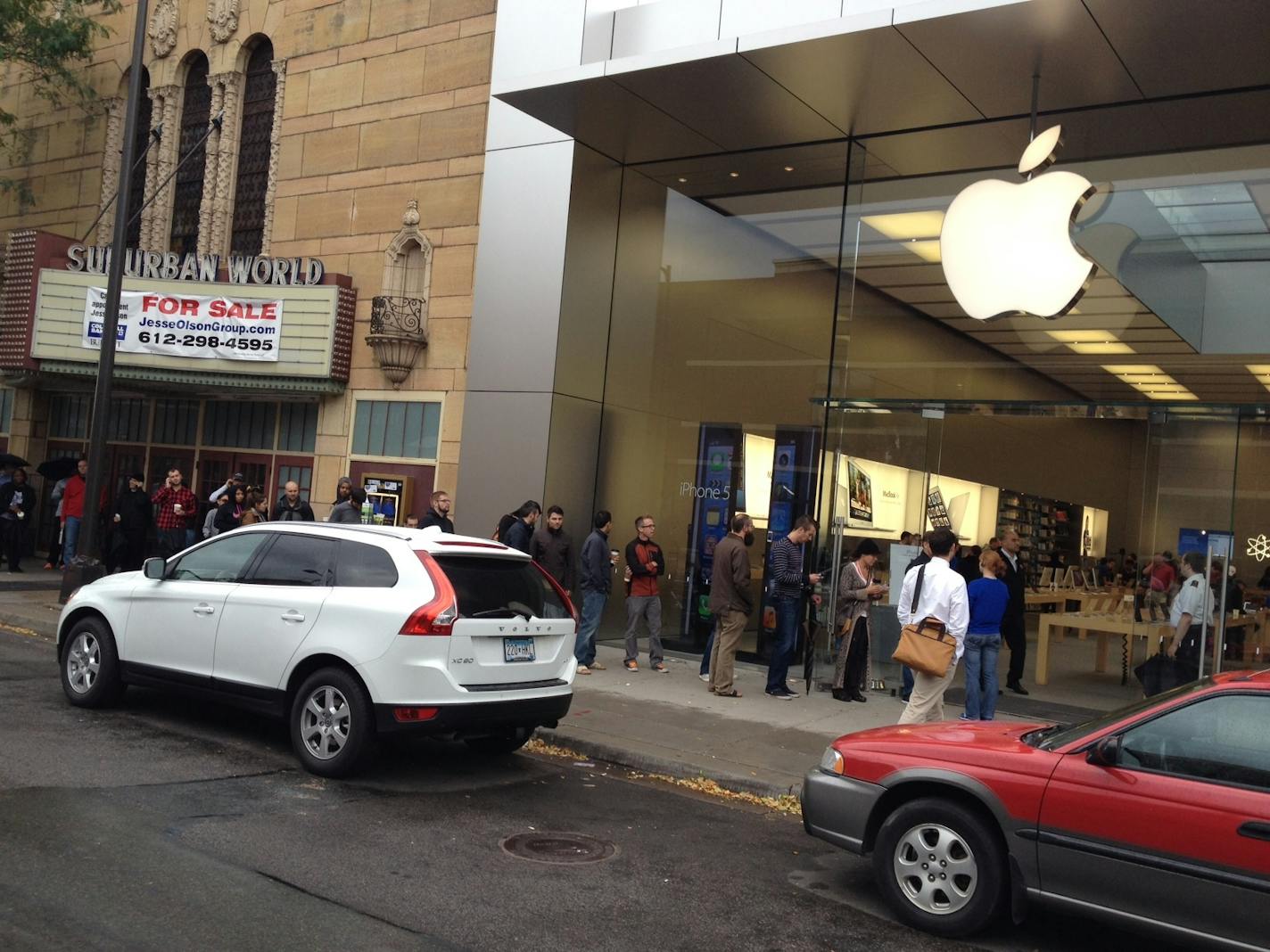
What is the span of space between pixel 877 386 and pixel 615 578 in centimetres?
435

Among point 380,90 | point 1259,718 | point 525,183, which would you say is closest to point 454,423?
point 525,183

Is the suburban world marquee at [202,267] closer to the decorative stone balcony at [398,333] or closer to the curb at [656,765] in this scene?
the decorative stone balcony at [398,333]

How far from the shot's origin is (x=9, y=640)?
1197cm

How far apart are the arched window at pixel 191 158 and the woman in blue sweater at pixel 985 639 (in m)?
14.3

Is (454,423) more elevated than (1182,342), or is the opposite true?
(1182,342)

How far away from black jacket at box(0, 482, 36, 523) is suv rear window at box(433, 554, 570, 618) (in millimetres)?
13551

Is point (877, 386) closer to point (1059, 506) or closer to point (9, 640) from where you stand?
point (1059, 506)

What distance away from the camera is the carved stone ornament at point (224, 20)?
18281 millimetres

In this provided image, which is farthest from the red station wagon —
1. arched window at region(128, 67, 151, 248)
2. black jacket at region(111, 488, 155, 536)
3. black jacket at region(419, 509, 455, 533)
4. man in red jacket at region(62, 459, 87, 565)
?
arched window at region(128, 67, 151, 248)

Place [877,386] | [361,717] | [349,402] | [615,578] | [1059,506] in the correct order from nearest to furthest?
[361,717]
[877,386]
[1059,506]
[615,578]
[349,402]

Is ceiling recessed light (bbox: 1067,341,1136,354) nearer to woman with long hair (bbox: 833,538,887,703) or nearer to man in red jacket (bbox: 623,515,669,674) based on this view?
woman with long hair (bbox: 833,538,887,703)

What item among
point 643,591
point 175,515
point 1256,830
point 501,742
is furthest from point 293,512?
point 1256,830

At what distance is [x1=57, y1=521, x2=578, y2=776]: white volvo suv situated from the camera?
709 centimetres

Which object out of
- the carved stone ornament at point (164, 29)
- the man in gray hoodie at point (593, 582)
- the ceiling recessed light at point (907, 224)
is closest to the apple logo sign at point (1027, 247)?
the ceiling recessed light at point (907, 224)
